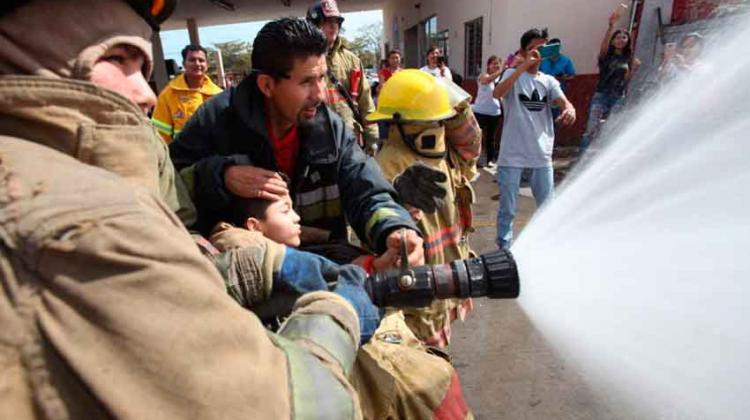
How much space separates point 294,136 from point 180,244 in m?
1.32

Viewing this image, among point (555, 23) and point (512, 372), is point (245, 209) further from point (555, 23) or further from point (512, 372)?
point (555, 23)

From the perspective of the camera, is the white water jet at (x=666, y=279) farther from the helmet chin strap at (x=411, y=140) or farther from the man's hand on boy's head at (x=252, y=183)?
the man's hand on boy's head at (x=252, y=183)

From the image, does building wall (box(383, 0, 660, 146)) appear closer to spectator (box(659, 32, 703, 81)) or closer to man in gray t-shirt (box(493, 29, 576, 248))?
spectator (box(659, 32, 703, 81))

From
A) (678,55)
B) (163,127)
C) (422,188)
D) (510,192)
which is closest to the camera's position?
(422,188)

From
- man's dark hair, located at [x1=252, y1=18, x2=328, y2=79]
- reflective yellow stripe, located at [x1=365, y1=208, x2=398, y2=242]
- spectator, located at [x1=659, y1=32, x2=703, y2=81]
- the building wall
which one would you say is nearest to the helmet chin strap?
man's dark hair, located at [x1=252, y1=18, x2=328, y2=79]

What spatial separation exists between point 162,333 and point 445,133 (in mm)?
2489

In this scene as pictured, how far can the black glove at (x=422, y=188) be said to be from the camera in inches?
92.4

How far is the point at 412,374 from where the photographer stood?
1548 millimetres

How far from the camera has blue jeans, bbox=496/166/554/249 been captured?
4.30m

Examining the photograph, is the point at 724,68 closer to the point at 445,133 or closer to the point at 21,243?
the point at 445,133

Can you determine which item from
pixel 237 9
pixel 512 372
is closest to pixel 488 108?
pixel 512 372

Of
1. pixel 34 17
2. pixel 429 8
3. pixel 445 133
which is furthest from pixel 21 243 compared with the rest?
pixel 429 8

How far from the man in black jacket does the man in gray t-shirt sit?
273cm

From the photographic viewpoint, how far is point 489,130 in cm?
871
